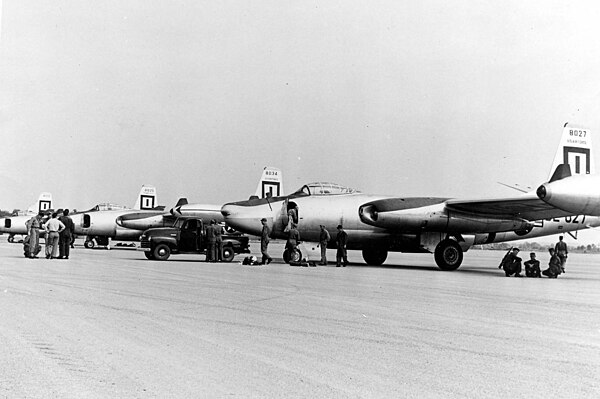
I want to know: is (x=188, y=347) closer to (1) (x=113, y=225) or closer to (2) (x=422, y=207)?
(2) (x=422, y=207)

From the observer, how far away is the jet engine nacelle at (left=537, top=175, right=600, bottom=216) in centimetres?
1218

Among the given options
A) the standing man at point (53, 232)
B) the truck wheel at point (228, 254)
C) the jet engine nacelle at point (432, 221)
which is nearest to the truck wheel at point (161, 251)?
the truck wheel at point (228, 254)

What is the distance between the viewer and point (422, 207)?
18922 mm

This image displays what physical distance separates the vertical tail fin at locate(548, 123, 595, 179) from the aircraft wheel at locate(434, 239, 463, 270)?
416cm

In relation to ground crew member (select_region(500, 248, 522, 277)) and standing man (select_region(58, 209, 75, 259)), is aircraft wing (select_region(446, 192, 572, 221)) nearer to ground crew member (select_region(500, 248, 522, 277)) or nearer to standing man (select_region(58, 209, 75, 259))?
ground crew member (select_region(500, 248, 522, 277))

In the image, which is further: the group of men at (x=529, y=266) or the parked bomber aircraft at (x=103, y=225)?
the parked bomber aircraft at (x=103, y=225)

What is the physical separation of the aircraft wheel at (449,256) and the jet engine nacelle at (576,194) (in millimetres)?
6693

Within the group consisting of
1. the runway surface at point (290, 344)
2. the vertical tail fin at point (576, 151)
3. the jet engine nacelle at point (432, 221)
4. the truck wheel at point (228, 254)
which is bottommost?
the runway surface at point (290, 344)

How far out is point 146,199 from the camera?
41.9 m

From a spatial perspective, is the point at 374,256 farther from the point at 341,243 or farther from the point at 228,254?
the point at 228,254

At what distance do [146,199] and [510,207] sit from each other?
29.0 metres

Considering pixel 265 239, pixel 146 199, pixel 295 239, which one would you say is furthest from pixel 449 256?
pixel 146 199

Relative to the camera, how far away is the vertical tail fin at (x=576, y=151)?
19141 millimetres

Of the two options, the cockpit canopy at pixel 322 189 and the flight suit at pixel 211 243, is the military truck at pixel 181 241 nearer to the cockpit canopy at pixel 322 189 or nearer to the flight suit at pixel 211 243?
the flight suit at pixel 211 243
